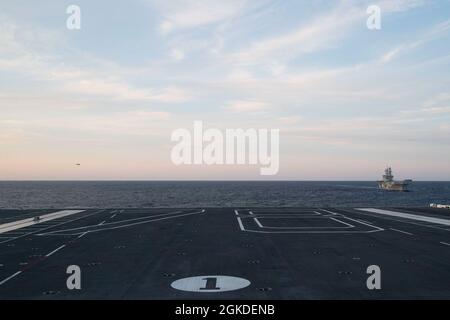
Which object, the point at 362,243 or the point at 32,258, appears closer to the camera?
the point at 32,258

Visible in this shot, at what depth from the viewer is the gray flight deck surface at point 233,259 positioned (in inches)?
698

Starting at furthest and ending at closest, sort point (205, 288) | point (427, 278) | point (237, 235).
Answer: point (237, 235)
point (427, 278)
point (205, 288)

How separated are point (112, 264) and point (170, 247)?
6.41m

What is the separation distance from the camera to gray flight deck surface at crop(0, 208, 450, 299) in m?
17.7

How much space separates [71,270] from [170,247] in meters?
8.50

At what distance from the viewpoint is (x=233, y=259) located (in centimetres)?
2486

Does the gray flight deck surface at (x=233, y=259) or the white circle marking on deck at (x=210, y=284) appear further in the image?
the white circle marking on deck at (x=210, y=284)

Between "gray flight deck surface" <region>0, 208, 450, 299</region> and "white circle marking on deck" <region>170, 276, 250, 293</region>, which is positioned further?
"white circle marking on deck" <region>170, 276, 250, 293</region>

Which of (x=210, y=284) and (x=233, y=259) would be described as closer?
(x=210, y=284)

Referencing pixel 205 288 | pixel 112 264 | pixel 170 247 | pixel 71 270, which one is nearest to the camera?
pixel 205 288

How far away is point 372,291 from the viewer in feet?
57.3
